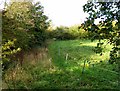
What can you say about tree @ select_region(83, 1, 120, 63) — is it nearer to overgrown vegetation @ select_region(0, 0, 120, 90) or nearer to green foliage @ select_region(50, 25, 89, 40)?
overgrown vegetation @ select_region(0, 0, 120, 90)

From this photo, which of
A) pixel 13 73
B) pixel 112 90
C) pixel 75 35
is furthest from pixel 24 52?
pixel 75 35

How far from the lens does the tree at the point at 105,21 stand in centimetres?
459

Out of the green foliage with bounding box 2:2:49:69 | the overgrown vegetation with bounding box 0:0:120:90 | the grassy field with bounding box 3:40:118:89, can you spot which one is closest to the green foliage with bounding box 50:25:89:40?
the green foliage with bounding box 2:2:49:69

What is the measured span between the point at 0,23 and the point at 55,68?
5827 mm

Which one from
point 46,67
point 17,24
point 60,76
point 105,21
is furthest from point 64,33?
point 105,21

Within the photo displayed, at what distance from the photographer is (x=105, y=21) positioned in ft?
15.2

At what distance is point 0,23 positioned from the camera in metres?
12.2

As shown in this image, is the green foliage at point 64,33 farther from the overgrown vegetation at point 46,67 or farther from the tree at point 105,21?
the tree at point 105,21

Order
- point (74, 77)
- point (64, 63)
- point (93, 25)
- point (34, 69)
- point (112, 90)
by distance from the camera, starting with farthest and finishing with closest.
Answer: point (64, 63) < point (34, 69) < point (74, 77) < point (112, 90) < point (93, 25)

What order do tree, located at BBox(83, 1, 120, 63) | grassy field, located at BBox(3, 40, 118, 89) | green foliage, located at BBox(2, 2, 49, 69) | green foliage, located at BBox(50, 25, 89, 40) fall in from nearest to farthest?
tree, located at BBox(83, 1, 120, 63) → grassy field, located at BBox(3, 40, 118, 89) → green foliage, located at BBox(2, 2, 49, 69) → green foliage, located at BBox(50, 25, 89, 40)

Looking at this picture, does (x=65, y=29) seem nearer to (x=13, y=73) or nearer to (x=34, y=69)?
(x=34, y=69)

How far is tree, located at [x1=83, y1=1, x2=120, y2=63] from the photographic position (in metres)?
4.59

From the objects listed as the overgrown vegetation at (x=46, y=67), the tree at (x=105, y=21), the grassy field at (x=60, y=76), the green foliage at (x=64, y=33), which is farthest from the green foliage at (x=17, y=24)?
the green foliage at (x=64, y=33)

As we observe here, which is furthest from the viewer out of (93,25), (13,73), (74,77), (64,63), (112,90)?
(64,63)
